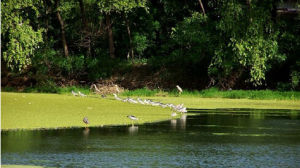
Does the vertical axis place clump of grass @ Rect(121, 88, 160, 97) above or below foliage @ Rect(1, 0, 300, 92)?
below

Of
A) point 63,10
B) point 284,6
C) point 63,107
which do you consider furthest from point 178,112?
point 284,6

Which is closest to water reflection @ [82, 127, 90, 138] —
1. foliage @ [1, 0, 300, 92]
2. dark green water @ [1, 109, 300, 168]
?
dark green water @ [1, 109, 300, 168]

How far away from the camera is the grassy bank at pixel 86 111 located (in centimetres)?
1840

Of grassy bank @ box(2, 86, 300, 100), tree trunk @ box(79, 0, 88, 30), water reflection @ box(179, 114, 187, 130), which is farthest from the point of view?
tree trunk @ box(79, 0, 88, 30)

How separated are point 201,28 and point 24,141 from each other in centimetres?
2284

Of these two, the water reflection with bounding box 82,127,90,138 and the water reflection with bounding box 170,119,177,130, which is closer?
the water reflection with bounding box 82,127,90,138

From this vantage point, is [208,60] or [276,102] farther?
[208,60]

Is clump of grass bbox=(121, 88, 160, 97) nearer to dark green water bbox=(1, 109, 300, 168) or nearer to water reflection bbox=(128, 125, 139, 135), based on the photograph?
dark green water bbox=(1, 109, 300, 168)

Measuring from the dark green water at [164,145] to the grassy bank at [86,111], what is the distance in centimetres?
128

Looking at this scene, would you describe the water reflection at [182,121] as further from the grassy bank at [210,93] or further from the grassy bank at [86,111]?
the grassy bank at [210,93]

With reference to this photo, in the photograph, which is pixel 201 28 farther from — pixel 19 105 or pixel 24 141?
pixel 24 141

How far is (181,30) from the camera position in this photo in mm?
37969

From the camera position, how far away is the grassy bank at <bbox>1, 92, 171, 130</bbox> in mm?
18219

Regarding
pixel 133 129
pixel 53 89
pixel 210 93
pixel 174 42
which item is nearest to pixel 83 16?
pixel 174 42
